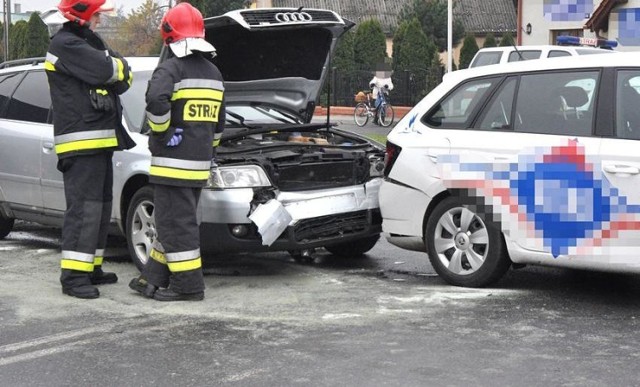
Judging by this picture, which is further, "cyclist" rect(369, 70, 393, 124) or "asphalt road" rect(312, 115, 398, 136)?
"cyclist" rect(369, 70, 393, 124)

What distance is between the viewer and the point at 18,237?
9.27 metres

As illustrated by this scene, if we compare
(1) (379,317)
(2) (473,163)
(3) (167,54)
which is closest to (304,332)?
(1) (379,317)

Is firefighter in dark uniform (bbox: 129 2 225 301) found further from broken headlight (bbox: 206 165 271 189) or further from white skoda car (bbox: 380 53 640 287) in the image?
white skoda car (bbox: 380 53 640 287)

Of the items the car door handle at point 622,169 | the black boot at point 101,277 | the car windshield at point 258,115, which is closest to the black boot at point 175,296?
the black boot at point 101,277

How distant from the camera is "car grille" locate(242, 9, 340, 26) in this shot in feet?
23.5

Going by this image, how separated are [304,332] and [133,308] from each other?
1.30 metres

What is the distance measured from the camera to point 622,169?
5.82 meters

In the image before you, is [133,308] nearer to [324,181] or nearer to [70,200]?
[70,200]

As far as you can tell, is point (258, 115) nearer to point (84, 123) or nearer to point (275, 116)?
point (275, 116)

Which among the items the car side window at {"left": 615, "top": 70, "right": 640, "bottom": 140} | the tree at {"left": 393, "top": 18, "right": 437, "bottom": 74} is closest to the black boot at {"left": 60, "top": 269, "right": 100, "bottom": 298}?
the car side window at {"left": 615, "top": 70, "right": 640, "bottom": 140}

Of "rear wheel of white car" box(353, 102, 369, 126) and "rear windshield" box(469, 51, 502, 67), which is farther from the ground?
"rear windshield" box(469, 51, 502, 67)

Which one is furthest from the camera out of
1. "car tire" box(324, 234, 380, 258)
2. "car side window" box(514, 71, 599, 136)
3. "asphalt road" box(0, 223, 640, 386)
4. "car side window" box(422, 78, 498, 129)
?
"car tire" box(324, 234, 380, 258)

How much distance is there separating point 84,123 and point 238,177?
1.09 m

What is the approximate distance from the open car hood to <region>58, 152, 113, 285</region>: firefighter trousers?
55.2 inches
